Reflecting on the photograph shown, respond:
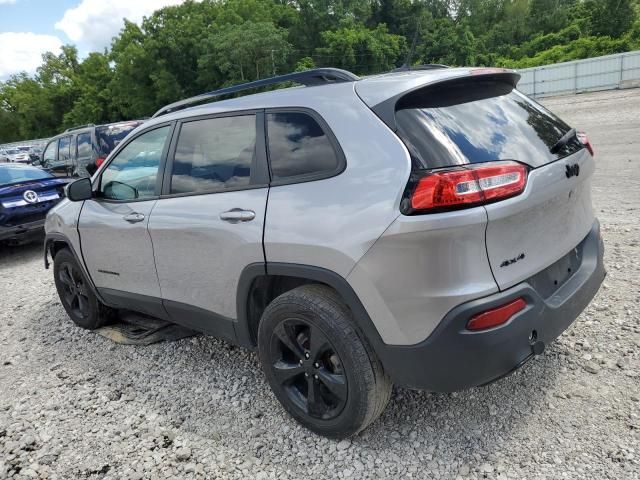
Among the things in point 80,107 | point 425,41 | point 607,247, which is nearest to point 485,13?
point 425,41

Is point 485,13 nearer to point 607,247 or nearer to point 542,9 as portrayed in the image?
point 542,9

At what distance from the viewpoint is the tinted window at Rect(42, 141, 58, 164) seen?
11.3m

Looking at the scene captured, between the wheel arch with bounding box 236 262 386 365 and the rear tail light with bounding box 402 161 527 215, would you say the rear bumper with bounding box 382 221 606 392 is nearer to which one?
the wheel arch with bounding box 236 262 386 365

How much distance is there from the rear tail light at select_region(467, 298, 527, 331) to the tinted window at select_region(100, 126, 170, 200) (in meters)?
2.27

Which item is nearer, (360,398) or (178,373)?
(360,398)

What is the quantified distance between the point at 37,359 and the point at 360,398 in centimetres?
296

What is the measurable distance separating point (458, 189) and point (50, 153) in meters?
11.9

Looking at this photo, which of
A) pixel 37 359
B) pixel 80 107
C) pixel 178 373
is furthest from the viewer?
pixel 80 107

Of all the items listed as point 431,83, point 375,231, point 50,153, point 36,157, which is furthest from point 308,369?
point 36,157

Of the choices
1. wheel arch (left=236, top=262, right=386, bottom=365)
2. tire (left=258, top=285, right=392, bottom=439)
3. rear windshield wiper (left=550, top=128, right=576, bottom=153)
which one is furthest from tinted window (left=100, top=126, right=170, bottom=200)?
rear windshield wiper (left=550, top=128, right=576, bottom=153)

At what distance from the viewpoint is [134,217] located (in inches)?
134

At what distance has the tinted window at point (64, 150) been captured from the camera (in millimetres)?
10602

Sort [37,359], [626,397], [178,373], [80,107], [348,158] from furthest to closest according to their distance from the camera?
[80,107] < [37,359] < [178,373] < [626,397] < [348,158]

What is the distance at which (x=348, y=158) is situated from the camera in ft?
7.58
